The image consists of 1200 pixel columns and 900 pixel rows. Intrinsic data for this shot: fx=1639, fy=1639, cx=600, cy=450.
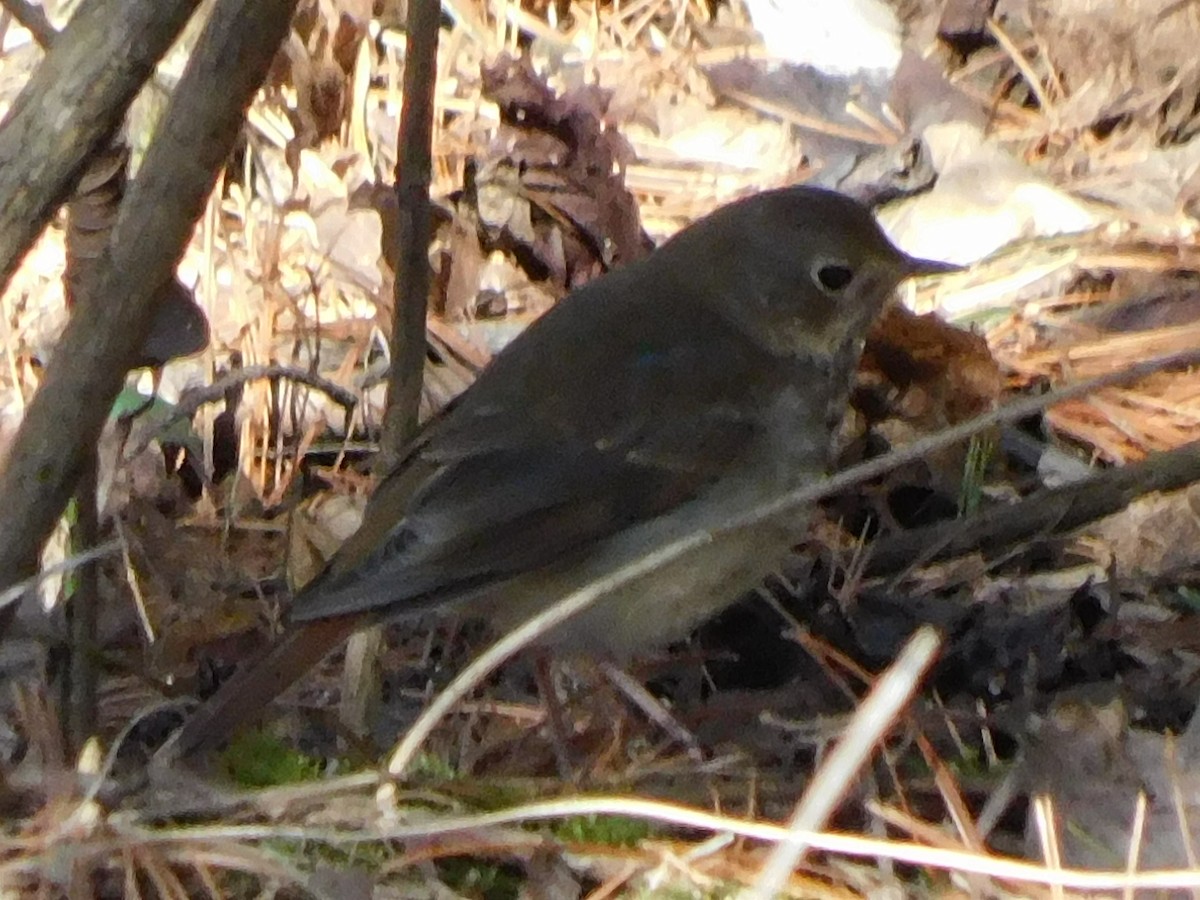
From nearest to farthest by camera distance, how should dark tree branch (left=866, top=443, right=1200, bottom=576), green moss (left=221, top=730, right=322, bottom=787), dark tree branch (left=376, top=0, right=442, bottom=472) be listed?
green moss (left=221, top=730, right=322, bottom=787), dark tree branch (left=376, top=0, right=442, bottom=472), dark tree branch (left=866, top=443, right=1200, bottom=576)

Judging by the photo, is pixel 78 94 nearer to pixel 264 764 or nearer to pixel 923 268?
pixel 264 764

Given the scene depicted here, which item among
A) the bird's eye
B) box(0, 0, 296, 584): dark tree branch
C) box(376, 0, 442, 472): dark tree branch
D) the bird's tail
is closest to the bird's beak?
the bird's eye

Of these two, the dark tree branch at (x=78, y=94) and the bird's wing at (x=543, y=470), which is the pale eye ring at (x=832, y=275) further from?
the dark tree branch at (x=78, y=94)

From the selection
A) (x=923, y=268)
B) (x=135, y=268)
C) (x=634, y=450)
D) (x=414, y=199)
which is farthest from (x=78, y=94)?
(x=923, y=268)

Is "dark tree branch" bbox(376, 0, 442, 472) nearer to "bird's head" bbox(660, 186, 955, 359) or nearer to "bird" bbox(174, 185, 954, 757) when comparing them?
"bird" bbox(174, 185, 954, 757)

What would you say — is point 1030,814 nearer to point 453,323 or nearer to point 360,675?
point 360,675

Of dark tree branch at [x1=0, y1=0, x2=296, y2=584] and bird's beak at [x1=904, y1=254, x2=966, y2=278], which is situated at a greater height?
dark tree branch at [x1=0, y1=0, x2=296, y2=584]
